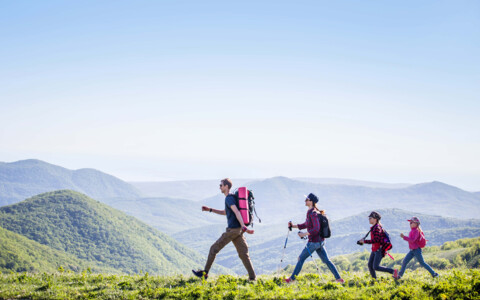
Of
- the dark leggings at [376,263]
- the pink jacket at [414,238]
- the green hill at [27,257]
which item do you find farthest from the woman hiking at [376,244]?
the green hill at [27,257]

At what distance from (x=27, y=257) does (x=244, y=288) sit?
623 feet

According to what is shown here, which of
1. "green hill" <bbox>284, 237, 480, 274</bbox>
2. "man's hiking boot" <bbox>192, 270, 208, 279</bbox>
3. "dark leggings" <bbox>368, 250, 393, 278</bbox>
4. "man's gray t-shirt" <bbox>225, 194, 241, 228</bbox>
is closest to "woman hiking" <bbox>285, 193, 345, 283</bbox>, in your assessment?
"dark leggings" <bbox>368, 250, 393, 278</bbox>

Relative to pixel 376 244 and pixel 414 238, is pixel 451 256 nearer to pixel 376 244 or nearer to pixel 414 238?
pixel 414 238

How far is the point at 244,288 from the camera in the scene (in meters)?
11.4

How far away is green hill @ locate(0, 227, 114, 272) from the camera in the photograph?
156 m

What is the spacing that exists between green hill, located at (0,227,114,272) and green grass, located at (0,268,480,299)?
148 metres

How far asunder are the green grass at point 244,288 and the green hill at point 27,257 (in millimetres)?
147838

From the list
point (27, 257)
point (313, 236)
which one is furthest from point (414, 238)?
point (27, 257)

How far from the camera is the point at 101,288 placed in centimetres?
1238

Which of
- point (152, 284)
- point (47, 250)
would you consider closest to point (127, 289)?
point (152, 284)

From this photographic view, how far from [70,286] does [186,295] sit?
4.57 meters

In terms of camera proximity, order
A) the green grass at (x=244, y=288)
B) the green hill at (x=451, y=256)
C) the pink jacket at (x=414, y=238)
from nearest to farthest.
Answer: the green grass at (x=244, y=288), the pink jacket at (x=414, y=238), the green hill at (x=451, y=256)

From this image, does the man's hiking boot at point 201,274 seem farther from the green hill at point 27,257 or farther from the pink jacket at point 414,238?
the green hill at point 27,257

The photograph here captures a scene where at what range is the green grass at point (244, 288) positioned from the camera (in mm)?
10578
